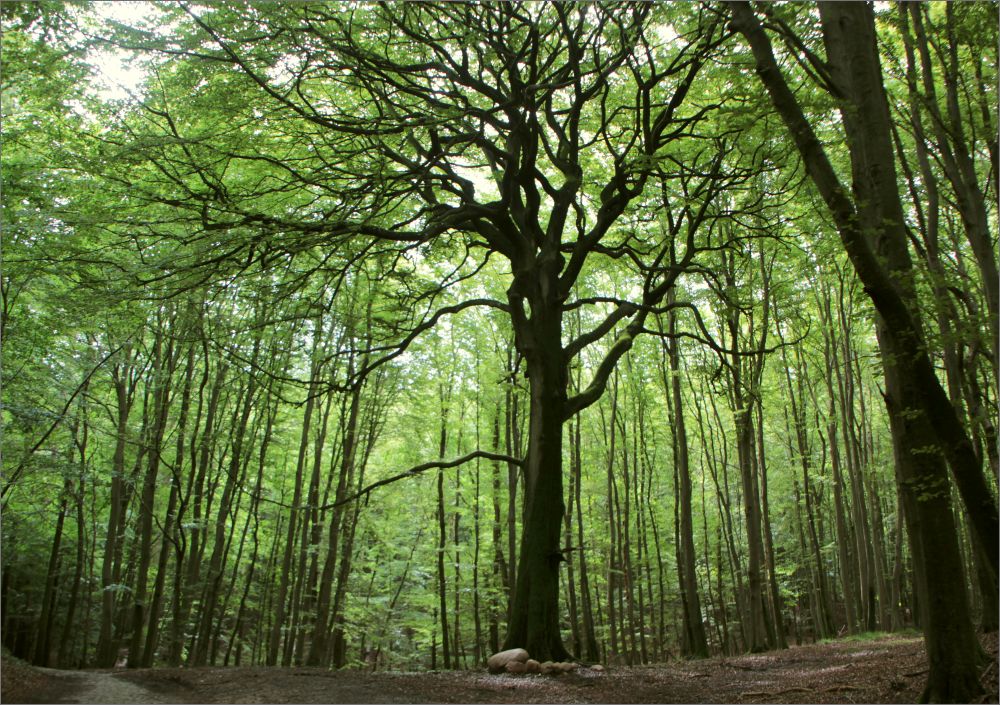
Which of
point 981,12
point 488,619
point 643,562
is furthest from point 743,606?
point 981,12

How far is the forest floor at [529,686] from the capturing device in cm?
539

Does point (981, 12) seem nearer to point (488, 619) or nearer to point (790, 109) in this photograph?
point (790, 109)

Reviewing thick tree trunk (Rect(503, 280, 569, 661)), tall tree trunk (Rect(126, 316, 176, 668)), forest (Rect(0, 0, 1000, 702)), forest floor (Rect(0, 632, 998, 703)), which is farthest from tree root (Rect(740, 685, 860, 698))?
tall tree trunk (Rect(126, 316, 176, 668))

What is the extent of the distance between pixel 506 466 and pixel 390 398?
4576mm

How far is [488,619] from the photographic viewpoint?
21.2 m

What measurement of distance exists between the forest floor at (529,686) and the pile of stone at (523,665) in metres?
0.16

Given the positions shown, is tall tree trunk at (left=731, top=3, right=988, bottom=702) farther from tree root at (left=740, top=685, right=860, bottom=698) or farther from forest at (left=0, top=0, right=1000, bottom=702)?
tree root at (left=740, top=685, right=860, bottom=698)

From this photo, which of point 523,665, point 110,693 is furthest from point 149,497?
point 523,665

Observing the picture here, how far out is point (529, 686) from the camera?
6152 mm

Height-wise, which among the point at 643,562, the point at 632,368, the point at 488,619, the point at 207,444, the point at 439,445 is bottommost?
the point at 488,619

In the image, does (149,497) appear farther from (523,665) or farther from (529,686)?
(529,686)

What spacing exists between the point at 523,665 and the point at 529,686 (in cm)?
90

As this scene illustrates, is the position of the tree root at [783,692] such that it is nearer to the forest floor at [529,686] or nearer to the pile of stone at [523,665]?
the forest floor at [529,686]

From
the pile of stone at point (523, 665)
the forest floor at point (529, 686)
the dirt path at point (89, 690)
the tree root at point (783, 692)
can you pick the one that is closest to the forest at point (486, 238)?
the pile of stone at point (523, 665)
